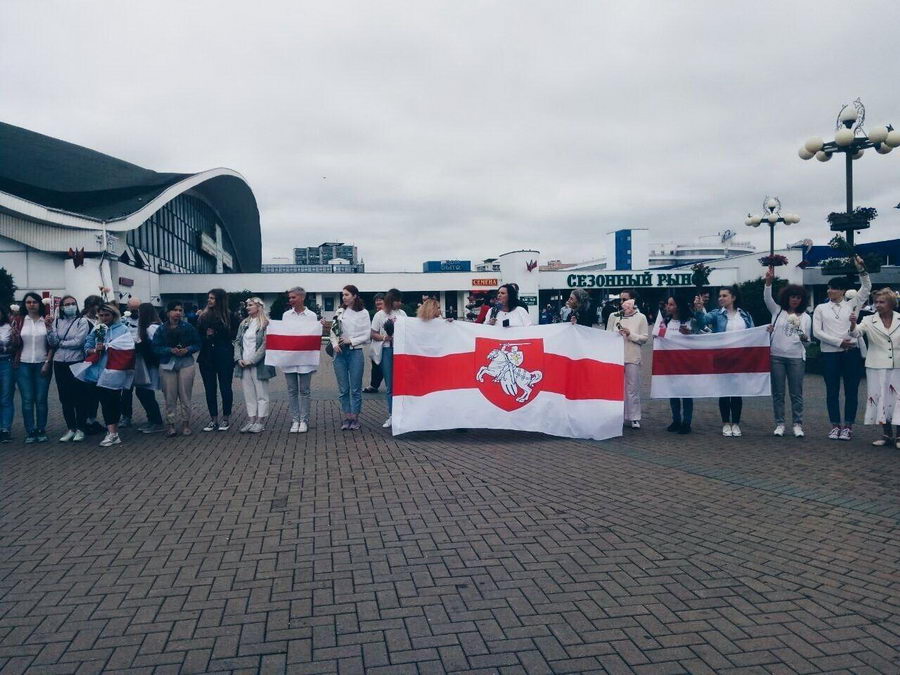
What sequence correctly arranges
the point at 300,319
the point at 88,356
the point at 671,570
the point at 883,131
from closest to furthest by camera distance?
the point at 671,570 → the point at 88,356 → the point at 300,319 → the point at 883,131

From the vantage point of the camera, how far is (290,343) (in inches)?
378

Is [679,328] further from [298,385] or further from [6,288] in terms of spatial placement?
[6,288]

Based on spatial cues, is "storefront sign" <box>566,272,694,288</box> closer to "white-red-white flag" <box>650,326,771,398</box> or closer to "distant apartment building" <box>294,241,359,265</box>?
"white-red-white flag" <box>650,326,771,398</box>

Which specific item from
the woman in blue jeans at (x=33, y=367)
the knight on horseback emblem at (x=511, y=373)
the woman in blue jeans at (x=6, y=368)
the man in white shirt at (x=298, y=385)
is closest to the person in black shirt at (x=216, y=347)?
the man in white shirt at (x=298, y=385)

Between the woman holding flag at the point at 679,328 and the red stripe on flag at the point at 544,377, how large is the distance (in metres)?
0.98

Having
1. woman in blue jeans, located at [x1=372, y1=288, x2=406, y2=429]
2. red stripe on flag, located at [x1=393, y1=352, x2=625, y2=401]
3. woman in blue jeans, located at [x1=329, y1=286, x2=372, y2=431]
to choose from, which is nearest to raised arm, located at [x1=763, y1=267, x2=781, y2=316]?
red stripe on flag, located at [x1=393, y1=352, x2=625, y2=401]

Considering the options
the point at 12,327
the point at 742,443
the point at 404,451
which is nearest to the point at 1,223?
the point at 12,327

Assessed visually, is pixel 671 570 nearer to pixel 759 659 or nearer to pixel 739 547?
pixel 739 547

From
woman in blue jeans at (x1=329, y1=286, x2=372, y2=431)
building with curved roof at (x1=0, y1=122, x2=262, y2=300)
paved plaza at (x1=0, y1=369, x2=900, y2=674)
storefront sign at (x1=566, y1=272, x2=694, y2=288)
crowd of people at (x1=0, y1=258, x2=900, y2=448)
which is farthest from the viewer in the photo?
storefront sign at (x1=566, y1=272, x2=694, y2=288)

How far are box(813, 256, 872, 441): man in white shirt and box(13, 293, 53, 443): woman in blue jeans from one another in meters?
9.67

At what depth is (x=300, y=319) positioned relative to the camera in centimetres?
980

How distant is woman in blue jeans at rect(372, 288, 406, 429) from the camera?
10086 mm

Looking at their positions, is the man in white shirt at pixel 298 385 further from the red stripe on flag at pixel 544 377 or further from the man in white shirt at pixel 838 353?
the man in white shirt at pixel 838 353

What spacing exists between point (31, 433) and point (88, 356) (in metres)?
1.27
